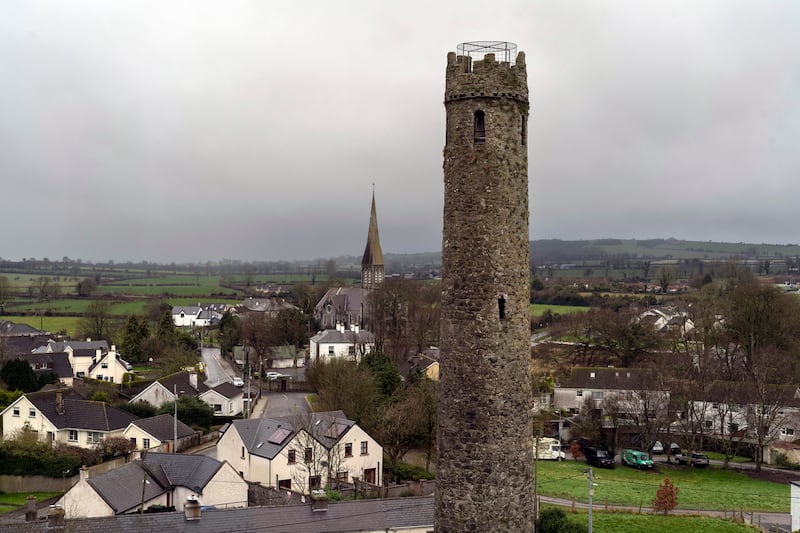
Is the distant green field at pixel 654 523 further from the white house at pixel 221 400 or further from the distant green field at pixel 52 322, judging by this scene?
the distant green field at pixel 52 322

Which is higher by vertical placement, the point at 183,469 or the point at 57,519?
the point at 57,519

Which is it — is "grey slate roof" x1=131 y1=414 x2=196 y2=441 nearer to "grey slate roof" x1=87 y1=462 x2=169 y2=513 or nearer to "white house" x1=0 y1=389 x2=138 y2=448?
"white house" x1=0 y1=389 x2=138 y2=448

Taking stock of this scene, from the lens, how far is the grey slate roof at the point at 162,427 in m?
38.5

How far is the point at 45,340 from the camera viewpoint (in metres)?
70.4

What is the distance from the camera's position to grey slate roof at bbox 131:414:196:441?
38.5m

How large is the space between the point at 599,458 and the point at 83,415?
27248 millimetres

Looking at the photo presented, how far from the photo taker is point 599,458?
39.6m

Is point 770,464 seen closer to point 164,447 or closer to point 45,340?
point 164,447

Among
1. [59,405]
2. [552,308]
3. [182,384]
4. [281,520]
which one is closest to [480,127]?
[281,520]

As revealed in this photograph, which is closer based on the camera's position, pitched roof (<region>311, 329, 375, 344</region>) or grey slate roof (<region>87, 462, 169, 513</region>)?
grey slate roof (<region>87, 462, 169, 513</region>)

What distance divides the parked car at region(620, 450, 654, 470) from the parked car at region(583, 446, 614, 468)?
0.75 metres

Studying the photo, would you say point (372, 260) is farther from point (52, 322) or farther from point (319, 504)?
point (319, 504)

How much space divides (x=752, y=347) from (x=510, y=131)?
4302 centimetres

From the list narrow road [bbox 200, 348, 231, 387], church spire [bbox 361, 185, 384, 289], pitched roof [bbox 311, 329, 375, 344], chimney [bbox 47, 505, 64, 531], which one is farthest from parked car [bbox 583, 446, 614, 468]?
→ church spire [bbox 361, 185, 384, 289]
